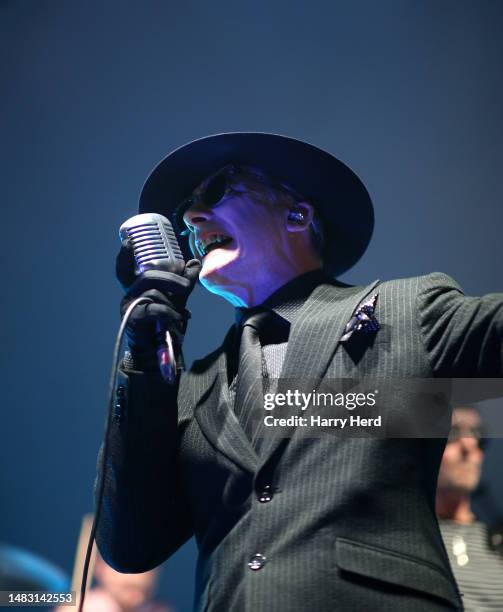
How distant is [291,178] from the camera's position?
180cm

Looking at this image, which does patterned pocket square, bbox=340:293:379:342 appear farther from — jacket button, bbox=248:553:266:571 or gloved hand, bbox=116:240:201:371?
jacket button, bbox=248:553:266:571

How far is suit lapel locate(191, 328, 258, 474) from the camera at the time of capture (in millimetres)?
1315

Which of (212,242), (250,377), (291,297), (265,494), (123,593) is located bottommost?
(123,593)

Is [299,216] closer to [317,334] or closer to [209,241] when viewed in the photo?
[209,241]

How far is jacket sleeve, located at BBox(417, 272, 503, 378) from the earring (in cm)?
45

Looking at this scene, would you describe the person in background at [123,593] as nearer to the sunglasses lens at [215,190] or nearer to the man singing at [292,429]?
the man singing at [292,429]

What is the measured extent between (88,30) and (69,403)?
1.47 metres

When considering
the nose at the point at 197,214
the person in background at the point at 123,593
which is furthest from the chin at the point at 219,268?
the person in background at the point at 123,593

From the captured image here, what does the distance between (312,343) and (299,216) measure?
482 mm

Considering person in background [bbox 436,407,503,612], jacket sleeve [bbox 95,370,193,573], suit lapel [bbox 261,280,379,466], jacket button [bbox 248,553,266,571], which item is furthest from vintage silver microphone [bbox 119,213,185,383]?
person in background [bbox 436,407,503,612]

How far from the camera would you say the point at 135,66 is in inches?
110

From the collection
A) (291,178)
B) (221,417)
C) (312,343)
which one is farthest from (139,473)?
(291,178)

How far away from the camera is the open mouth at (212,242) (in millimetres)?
1671

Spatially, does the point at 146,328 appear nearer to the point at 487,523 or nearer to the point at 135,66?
the point at 487,523
